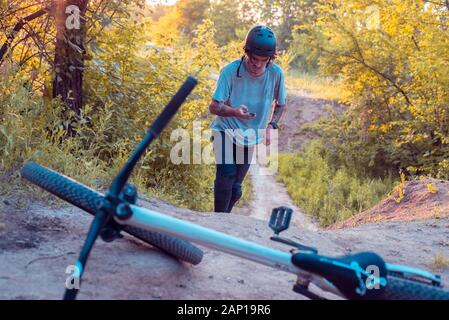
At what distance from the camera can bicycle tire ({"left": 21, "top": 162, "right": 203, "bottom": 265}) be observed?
11.0ft

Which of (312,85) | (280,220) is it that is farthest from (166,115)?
(312,85)

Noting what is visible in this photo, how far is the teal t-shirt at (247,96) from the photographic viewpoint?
5195mm

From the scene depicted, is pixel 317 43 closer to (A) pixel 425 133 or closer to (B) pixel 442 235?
(A) pixel 425 133

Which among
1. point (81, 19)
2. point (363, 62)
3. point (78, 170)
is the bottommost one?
point (78, 170)

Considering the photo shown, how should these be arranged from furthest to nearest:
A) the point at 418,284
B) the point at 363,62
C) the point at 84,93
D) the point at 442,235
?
the point at 363,62 → the point at 84,93 → the point at 442,235 → the point at 418,284

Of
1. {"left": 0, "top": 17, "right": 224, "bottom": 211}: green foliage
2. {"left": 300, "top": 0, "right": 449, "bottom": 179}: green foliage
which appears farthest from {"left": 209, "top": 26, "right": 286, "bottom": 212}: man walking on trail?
{"left": 300, "top": 0, "right": 449, "bottom": 179}: green foliage

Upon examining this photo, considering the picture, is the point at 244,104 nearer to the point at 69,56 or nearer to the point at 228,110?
the point at 228,110

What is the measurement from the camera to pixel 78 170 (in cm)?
526

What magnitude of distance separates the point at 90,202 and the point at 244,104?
228 cm

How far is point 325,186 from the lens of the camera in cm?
1338

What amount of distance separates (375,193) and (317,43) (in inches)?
171

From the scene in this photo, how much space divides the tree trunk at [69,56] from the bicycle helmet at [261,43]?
2.13m

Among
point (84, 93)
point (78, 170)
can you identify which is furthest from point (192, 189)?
point (78, 170)

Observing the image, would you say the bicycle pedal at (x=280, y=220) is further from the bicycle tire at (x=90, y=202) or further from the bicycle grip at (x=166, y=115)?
the bicycle grip at (x=166, y=115)
